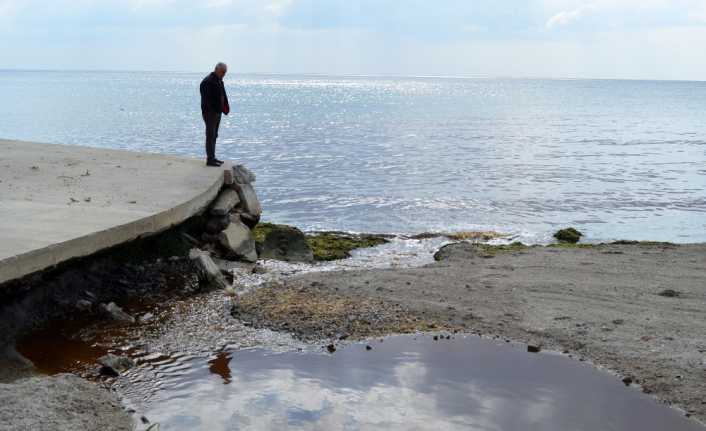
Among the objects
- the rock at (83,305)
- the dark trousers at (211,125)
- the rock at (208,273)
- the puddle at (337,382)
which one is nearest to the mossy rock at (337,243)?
the dark trousers at (211,125)

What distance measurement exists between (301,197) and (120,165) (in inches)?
372

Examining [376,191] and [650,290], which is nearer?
[650,290]

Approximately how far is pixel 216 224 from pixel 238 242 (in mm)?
492

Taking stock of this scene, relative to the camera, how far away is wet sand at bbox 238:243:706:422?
7.96m

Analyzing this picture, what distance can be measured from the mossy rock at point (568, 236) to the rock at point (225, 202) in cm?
783

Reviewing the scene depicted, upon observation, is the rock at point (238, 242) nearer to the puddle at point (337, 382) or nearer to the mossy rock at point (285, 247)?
the mossy rock at point (285, 247)

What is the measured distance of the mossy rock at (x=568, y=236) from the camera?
1744cm

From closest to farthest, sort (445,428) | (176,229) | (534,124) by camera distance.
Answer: (445,428) → (176,229) → (534,124)

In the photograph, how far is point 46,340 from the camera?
855cm

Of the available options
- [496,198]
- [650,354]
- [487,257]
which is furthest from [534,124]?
[650,354]

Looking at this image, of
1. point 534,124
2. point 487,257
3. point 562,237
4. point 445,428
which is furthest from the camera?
point 534,124

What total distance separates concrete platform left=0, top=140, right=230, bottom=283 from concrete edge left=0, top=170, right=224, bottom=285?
0.4 inches

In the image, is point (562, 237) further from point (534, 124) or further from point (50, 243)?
point (534, 124)

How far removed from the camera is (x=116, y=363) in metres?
7.66
